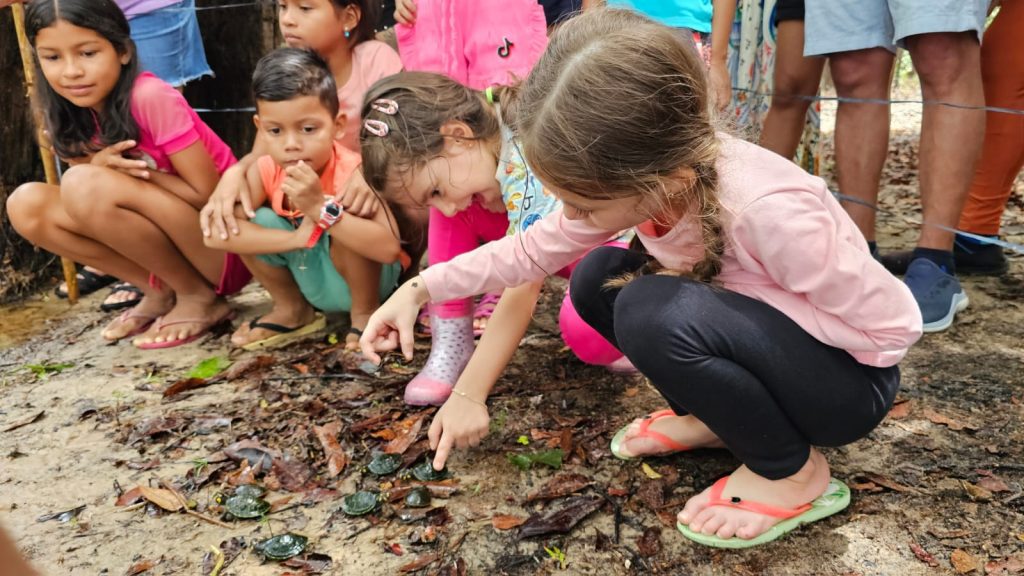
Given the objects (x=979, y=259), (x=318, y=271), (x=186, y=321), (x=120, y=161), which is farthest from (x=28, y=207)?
(x=979, y=259)

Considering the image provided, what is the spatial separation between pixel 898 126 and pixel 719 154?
850 cm

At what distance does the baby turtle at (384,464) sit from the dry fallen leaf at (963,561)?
51.8 inches

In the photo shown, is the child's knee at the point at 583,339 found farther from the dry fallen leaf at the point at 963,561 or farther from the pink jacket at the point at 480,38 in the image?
the dry fallen leaf at the point at 963,561

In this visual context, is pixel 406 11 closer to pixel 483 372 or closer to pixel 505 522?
pixel 483 372

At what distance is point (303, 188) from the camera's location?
255 centimetres

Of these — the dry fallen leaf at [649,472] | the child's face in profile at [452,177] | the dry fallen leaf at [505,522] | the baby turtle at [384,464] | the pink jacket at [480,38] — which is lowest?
the baby turtle at [384,464]

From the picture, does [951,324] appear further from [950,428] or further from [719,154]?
[719,154]

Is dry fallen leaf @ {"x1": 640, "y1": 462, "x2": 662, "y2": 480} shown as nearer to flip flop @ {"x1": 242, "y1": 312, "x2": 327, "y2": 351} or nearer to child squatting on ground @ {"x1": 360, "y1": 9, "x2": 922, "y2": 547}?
child squatting on ground @ {"x1": 360, "y1": 9, "x2": 922, "y2": 547}

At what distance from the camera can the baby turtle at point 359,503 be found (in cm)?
188

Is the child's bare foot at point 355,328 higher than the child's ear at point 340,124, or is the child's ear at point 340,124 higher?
the child's ear at point 340,124

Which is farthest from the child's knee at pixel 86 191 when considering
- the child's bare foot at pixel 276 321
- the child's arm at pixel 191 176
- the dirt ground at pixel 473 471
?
the child's bare foot at pixel 276 321

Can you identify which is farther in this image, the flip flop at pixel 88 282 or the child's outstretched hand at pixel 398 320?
the flip flop at pixel 88 282

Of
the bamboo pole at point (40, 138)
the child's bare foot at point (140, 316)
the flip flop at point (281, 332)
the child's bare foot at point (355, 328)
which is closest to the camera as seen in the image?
the child's bare foot at point (355, 328)

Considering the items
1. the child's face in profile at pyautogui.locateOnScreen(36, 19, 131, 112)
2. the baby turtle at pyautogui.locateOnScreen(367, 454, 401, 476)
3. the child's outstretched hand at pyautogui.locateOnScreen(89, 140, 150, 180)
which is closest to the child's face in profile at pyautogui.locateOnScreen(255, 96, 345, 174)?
the child's outstretched hand at pyautogui.locateOnScreen(89, 140, 150, 180)
